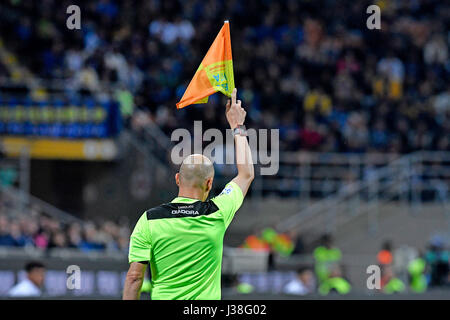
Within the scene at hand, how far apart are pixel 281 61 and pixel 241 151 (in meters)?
18.6

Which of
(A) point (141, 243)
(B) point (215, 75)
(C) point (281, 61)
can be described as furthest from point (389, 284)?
(A) point (141, 243)

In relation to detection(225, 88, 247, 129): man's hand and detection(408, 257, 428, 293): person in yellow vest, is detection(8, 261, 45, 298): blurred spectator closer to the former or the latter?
detection(225, 88, 247, 129): man's hand

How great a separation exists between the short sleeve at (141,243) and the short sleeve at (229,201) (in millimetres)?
450

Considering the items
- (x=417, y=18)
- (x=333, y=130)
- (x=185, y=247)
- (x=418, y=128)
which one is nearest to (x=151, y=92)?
(x=333, y=130)

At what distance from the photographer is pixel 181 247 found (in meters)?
5.43

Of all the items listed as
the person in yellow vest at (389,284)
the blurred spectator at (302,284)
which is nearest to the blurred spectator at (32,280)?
the blurred spectator at (302,284)

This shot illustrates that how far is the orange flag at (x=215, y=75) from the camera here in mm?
6691

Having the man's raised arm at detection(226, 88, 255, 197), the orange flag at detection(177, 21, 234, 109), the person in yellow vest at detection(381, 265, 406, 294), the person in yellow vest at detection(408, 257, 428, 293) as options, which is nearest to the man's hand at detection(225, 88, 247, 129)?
the man's raised arm at detection(226, 88, 255, 197)

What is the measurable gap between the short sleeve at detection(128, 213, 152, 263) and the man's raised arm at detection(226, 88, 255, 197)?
2.27 feet

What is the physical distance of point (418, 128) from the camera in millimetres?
22344

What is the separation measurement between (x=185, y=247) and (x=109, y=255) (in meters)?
11.0

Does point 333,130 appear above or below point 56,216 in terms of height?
above

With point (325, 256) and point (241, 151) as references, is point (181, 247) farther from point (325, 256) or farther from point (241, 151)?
point (325, 256)

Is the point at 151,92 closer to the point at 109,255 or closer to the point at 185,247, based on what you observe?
the point at 109,255
